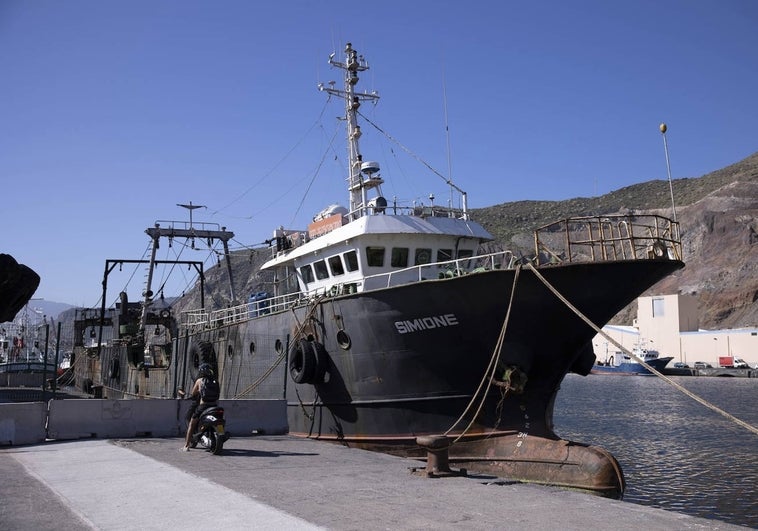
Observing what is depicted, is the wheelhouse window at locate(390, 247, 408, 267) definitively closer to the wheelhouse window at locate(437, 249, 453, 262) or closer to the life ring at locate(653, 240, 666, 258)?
the wheelhouse window at locate(437, 249, 453, 262)

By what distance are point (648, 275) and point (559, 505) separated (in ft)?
21.0

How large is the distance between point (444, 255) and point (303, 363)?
456cm

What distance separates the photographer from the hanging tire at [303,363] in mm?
16156

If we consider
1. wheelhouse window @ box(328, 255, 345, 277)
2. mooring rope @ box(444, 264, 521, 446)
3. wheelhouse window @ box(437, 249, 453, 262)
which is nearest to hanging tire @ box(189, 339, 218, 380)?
wheelhouse window @ box(328, 255, 345, 277)

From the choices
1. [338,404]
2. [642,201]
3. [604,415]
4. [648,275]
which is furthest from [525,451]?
[642,201]

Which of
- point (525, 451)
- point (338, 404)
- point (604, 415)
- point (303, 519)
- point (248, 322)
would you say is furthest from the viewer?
point (604, 415)

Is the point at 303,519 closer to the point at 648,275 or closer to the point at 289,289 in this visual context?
the point at 648,275

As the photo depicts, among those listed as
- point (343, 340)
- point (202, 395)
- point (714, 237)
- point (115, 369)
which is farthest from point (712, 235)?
point (202, 395)

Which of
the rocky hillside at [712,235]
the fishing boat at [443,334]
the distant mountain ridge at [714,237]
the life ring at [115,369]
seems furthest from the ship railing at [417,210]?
the distant mountain ridge at [714,237]

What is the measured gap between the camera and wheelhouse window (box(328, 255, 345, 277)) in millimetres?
18120

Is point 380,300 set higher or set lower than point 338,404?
higher

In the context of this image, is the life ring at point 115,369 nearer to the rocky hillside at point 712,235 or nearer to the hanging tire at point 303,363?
the hanging tire at point 303,363

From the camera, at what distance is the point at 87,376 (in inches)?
1751

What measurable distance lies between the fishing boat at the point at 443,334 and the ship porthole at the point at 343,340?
40 millimetres
